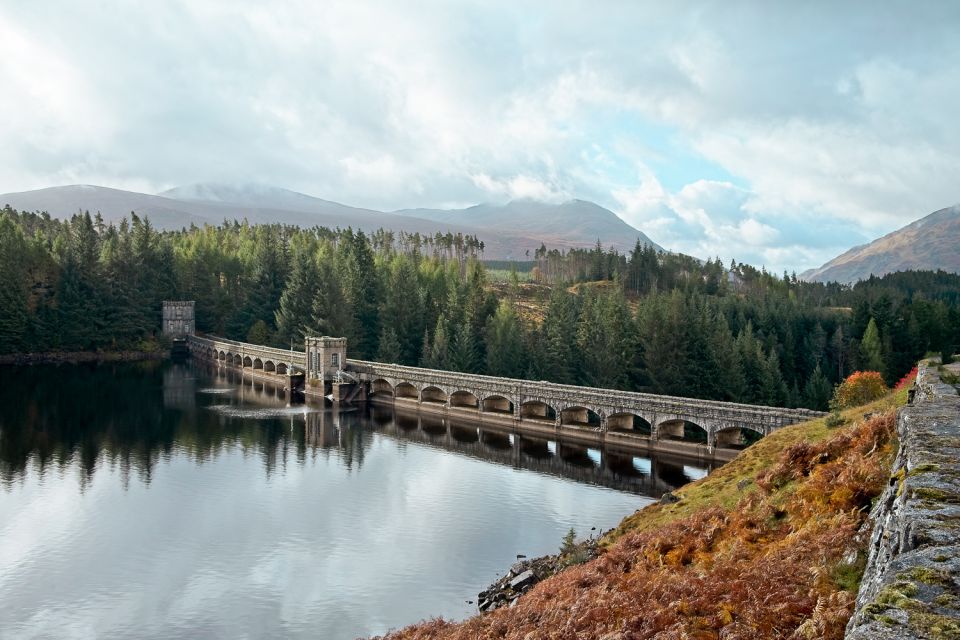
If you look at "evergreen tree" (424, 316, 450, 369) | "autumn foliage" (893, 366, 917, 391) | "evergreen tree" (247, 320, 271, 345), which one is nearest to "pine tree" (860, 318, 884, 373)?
"autumn foliage" (893, 366, 917, 391)

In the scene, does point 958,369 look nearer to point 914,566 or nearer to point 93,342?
point 914,566

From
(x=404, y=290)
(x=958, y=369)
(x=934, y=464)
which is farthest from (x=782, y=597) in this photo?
(x=404, y=290)

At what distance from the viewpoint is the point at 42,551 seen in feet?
130

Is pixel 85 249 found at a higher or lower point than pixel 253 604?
higher

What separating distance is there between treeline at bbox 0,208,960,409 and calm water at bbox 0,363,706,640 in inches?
1135

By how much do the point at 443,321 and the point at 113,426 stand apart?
1964 inches

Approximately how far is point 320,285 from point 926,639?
12639cm

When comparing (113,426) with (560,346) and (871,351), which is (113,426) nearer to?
(560,346)

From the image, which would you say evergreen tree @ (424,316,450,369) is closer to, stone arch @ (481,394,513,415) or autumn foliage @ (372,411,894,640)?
stone arch @ (481,394,513,415)

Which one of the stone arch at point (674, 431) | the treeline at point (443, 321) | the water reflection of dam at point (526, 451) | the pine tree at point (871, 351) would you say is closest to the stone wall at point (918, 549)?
the water reflection of dam at point (526, 451)

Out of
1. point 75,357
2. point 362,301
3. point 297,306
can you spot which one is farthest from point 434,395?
point 75,357

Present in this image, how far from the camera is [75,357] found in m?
124

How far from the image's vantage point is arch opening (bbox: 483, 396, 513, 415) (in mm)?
80000

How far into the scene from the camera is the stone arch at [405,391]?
9088cm
